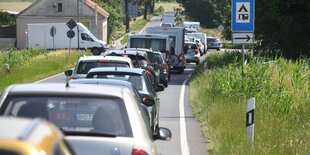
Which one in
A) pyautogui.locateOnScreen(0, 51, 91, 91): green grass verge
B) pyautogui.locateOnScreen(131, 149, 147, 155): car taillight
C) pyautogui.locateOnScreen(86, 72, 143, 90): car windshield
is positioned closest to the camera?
pyautogui.locateOnScreen(131, 149, 147, 155): car taillight

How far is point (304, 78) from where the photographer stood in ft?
51.9

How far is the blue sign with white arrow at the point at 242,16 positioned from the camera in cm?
1402

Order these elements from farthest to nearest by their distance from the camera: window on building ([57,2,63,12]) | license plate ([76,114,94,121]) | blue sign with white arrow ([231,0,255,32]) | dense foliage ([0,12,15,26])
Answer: dense foliage ([0,12,15,26]), window on building ([57,2,63,12]), blue sign with white arrow ([231,0,255,32]), license plate ([76,114,94,121])

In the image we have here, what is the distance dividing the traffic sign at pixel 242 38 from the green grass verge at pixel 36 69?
36.7ft

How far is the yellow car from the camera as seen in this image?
2.48m

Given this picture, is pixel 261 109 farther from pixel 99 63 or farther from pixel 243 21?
pixel 99 63

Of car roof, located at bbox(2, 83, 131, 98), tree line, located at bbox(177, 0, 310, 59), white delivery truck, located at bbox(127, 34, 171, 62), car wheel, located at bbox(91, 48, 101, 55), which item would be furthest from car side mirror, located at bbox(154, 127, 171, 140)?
car wheel, located at bbox(91, 48, 101, 55)

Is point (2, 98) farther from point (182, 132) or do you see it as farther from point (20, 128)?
point (182, 132)

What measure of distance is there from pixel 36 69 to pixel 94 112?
25029 mm

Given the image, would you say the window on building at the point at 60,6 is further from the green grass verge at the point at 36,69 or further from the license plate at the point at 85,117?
the license plate at the point at 85,117

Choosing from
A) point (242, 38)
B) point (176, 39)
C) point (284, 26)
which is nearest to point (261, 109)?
point (242, 38)

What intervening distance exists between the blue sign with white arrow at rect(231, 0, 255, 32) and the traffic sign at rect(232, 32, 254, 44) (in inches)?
3.5

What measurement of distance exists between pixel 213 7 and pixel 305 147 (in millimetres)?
115739

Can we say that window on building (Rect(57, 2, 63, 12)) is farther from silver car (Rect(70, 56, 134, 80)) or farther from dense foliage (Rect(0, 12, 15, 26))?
silver car (Rect(70, 56, 134, 80))
